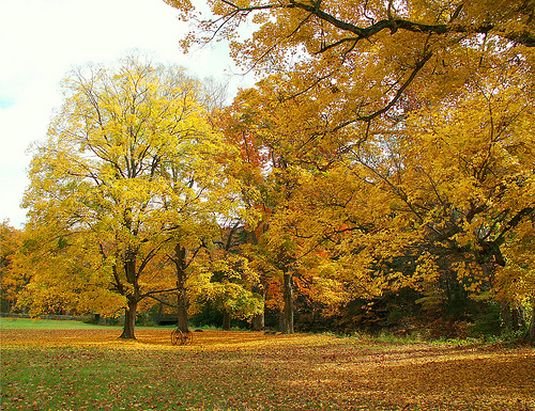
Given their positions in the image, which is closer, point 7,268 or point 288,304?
point 288,304

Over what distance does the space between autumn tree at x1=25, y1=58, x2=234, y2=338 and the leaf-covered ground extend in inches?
234

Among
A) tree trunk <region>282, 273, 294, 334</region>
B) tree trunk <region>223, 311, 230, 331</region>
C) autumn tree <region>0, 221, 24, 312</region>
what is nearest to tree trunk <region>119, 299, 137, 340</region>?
tree trunk <region>282, 273, 294, 334</region>

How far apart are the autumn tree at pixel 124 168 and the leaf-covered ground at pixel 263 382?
594cm

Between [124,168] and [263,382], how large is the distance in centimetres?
1366

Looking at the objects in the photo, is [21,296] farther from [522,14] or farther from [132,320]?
[522,14]

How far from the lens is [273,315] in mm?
35469

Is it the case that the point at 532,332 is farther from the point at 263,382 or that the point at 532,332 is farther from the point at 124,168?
the point at 124,168

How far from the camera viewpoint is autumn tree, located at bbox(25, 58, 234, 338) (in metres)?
18.0

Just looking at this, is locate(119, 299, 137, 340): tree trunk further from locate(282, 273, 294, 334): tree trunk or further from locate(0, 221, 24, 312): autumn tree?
locate(0, 221, 24, 312): autumn tree

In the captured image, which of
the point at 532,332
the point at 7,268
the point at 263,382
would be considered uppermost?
the point at 7,268

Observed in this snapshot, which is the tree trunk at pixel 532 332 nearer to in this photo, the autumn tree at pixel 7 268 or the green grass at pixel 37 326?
the green grass at pixel 37 326

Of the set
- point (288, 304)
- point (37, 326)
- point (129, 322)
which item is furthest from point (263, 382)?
point (37, 326)

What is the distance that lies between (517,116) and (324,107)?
11.7 ft

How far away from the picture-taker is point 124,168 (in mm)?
20422
